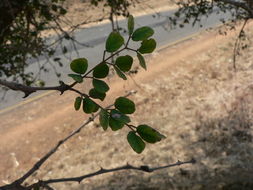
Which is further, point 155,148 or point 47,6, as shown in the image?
point 155,148

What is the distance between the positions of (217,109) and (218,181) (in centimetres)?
309

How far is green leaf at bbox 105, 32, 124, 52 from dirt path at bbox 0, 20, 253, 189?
6085 mm

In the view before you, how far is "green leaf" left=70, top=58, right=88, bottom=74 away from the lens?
113cm

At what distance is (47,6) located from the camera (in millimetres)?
4848

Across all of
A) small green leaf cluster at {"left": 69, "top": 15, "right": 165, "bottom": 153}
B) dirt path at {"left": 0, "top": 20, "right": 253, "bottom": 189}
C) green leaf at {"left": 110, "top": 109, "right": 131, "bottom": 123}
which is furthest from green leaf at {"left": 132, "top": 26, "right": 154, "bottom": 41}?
dirt path at {"left": 0, "top": 20, "right": 253, "bottom": 189}

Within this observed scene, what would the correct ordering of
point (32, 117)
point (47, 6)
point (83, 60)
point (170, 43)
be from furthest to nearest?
1. point (170, 43)
2. point (32, 117)
3. point (47, 6)
4. point (83, 60)

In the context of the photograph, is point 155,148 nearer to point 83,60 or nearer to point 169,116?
point 169,116

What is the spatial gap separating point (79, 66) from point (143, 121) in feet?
29.3

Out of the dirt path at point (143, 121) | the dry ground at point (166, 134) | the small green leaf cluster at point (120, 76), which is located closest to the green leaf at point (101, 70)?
the small green leaf cluster at point (120, 76)

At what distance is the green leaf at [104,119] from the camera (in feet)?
3.68

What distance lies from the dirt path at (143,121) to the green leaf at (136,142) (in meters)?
5.98

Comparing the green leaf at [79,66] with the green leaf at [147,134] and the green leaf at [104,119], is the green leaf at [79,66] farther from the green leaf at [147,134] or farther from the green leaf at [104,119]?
the green leaf at [147,134]

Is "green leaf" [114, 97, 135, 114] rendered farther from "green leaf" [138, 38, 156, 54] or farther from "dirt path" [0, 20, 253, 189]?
"dirt path" [0, 20, 253, 189]

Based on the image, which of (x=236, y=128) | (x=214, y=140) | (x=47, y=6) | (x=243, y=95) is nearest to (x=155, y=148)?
(x=214, y=140)
